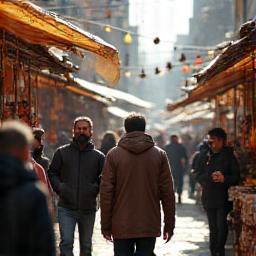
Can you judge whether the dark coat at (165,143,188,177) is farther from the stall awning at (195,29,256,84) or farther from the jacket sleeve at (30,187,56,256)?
the jacket sleeve at (30,187,56,256)

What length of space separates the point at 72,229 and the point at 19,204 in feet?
15.5

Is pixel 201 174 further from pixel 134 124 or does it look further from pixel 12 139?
pixel 12 139

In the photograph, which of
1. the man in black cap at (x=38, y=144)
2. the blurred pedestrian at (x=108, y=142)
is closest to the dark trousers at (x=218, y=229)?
the man in black cap at (x=38, y=144)

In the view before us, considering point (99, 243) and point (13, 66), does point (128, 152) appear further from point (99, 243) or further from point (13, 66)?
point (99, 243)

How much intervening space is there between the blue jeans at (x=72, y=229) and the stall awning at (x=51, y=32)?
175 cm

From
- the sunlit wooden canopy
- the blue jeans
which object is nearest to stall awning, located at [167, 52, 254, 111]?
A: the sunlit wooden canopy

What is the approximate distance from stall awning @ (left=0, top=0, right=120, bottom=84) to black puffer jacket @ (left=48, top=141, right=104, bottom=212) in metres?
1.06

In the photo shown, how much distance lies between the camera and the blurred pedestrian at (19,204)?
4.59m

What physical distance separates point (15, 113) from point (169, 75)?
440 ft

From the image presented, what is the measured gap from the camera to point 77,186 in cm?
931

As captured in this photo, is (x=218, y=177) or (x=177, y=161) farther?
(x=177, y=161)

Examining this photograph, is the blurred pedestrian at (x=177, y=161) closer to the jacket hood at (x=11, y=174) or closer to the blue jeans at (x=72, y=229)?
the blue jeans at (x=72, y=229)

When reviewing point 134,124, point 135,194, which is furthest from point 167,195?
point 134,124

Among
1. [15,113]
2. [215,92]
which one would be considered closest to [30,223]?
[15,113]
